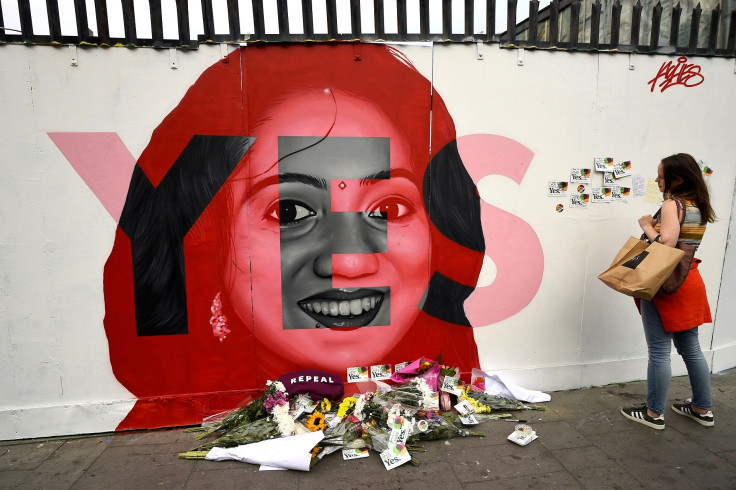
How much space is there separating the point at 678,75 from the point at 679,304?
2.12 m

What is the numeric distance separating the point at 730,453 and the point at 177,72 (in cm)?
475

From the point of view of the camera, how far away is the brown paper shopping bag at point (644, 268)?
278cm

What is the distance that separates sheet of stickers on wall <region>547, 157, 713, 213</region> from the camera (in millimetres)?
3586

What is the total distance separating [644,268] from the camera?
9.28ft

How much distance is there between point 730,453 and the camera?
282cm

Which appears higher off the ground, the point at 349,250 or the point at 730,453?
the point at 349,250

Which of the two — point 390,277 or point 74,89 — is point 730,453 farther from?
point 74,89

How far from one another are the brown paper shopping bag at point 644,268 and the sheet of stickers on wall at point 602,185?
0.73 m

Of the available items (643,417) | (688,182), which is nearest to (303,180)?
(688,182)

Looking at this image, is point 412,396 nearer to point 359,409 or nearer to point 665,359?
point 359,409

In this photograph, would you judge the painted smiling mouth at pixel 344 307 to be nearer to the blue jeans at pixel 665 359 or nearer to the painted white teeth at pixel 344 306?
the painted white teeth at pixel 344 306

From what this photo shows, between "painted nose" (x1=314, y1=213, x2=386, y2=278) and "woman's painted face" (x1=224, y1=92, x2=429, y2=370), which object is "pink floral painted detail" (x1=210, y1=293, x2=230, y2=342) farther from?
"painted nose" (x1=314, y1=213, x2=386, y2=278)

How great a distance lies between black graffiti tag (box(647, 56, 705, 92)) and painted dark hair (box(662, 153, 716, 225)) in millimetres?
1098

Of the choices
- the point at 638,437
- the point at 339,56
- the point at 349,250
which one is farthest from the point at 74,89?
the point at 638,437
